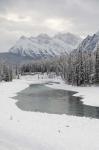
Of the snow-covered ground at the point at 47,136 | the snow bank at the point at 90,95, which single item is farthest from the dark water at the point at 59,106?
the snow-covered ground at the point at 47,136

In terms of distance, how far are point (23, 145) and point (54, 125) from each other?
21.2 feet

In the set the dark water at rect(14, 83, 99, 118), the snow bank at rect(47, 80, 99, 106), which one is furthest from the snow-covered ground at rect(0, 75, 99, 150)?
the snow bank at rect(47, 80, 99, 106)

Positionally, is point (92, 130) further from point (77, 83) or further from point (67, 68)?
point (67, 68)

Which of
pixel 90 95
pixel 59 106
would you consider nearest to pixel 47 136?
pixel 59 106

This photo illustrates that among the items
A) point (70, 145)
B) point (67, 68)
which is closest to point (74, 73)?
point (67, 68)

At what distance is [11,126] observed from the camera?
2003 cm

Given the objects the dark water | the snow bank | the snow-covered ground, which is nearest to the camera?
the snow-covered ground

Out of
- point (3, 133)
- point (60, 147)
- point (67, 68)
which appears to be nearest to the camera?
point (60, 147)

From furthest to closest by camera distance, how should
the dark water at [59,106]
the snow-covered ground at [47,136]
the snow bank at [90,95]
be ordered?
the snow bank at [90,95] → the dark water at [59,106] → the snow-covered ground at [47,136]

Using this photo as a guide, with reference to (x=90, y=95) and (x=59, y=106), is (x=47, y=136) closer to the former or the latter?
(x=59, y=106)

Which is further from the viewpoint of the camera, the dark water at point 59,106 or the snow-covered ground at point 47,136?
the dark water at point 59,106

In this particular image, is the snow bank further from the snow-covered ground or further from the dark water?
the snow-covered ground

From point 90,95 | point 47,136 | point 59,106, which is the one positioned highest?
point 47,136

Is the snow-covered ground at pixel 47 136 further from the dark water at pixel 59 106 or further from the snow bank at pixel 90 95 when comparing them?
the snow bank at pixel 90 95
